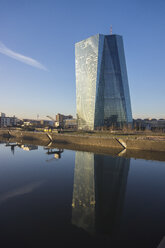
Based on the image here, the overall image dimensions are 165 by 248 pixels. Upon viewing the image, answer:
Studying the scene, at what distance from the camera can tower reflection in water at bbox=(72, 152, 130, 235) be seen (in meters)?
11.9

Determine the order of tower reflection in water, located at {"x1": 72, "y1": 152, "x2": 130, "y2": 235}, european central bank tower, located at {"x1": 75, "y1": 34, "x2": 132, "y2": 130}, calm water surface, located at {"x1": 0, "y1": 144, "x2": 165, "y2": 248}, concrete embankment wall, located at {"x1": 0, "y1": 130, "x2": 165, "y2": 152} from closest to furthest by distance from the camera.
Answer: calm water surface, located at {"x1": 0, "y1": 144, "x2": 165, "y2": 248} → tower reflection in water, located at {"x1": 72, "y1": 152, "x2": 130, "y2": 235} → concrete embankment wall, located at {"x1": 0, "y1": 130, "x2": 165, "y2": 152} → european central bank tower, located at {"x1": 75, "y1": 34, "x2": 132, "y2": 130}

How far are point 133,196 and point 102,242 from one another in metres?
8.44

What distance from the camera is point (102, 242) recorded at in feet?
32.2

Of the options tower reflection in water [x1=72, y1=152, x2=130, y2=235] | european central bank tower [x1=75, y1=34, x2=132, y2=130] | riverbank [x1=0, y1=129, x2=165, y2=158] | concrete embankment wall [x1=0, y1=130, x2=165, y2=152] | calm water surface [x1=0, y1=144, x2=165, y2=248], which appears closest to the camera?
calm water surface [x1=0, y1=144, x2=165, y2=248]

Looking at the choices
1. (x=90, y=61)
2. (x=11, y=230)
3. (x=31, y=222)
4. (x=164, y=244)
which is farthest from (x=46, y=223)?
(x=90, y=61)

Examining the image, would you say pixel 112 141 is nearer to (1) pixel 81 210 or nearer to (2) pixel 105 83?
(1) pixel 81 210

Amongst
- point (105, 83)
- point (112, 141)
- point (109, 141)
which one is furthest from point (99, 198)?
point (105, 83)

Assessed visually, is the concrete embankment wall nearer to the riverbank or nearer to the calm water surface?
the riverbank

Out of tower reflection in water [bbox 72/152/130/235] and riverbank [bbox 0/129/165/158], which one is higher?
riverbank [bbox 0/129/165/158]

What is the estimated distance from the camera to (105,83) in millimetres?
101062

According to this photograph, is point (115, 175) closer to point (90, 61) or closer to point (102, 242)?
point (102, 242)

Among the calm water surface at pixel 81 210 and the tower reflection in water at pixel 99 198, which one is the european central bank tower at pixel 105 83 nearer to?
the tower reflection in water at pixel 99 198

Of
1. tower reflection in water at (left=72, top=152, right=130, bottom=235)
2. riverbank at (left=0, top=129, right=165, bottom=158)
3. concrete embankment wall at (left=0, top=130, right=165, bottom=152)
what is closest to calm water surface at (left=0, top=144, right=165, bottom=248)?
tower reflection in water at (left=72, top=152, right=130, bottom=235)

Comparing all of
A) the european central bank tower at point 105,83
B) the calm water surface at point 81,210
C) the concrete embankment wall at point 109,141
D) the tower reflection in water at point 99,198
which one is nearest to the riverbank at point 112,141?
the concrete embankment wall at point 109,141
